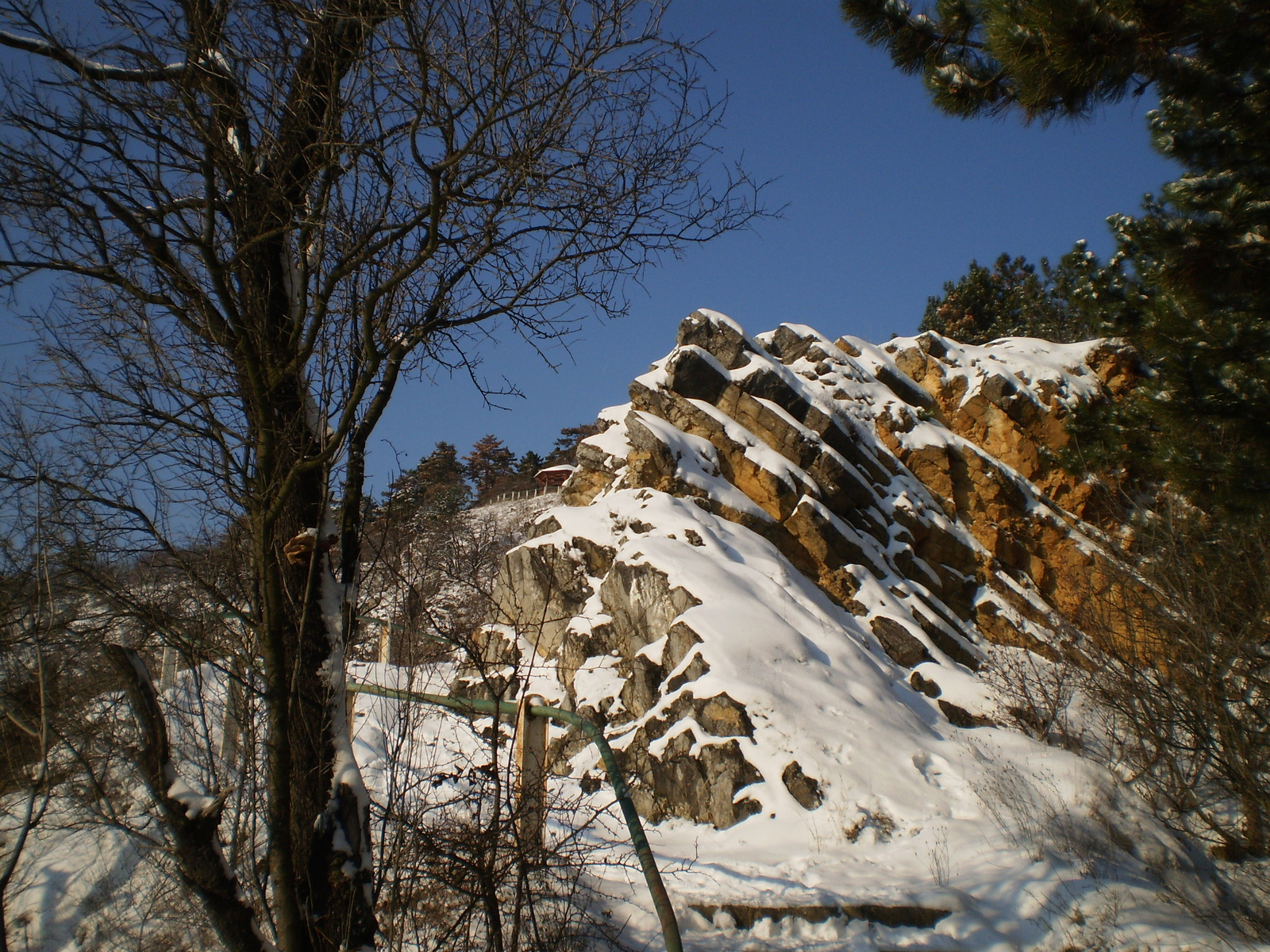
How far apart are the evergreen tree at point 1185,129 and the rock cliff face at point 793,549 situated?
4.26m

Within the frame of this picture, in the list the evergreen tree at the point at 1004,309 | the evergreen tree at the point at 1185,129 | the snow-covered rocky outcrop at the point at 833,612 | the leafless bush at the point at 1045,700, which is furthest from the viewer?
the evergreen tree at the point at 1004,309

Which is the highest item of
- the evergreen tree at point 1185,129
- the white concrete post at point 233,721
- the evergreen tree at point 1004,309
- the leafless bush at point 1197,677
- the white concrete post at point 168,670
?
the evergreen tree at point 1004,309

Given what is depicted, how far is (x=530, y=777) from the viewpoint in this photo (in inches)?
151

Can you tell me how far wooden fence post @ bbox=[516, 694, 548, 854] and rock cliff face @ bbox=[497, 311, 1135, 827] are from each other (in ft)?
2.59

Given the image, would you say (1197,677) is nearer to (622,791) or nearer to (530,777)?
(622,791)

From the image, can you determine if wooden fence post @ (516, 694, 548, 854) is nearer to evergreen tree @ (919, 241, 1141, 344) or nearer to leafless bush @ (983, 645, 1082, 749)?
leafless bush @ (983, 645, 1082, 749)

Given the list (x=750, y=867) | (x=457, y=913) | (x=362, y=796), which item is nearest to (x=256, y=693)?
(x=362, y=796)

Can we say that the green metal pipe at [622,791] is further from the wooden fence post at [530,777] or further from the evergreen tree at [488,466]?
the evergreen tree at [488,466]

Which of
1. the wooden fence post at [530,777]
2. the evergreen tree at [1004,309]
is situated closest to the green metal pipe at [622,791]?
the wooden fence post at [530,777]

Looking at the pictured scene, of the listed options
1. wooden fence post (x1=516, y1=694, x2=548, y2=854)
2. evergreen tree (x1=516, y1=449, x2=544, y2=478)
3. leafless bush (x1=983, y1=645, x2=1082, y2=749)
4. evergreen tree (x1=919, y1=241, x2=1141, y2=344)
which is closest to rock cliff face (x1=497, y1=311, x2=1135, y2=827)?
leafless bush (x1=983, y1=645, x2=1082, y2=749)

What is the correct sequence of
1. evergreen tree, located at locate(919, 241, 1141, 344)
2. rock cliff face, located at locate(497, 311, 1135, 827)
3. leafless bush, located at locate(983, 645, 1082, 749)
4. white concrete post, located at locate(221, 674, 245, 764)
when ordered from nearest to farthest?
white concrete post, located at locate(221, 674, 245, 764) < rock cliff face, located at locate(497, 311, 1135, 827) < leafless bush, located at locate(983, 645, 1082, 749) < evergreen tree, located at locate(919, 241, 1141, 344)

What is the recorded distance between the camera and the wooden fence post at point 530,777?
3.37 m

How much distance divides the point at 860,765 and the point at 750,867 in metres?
2.74

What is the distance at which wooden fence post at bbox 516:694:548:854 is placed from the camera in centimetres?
337
